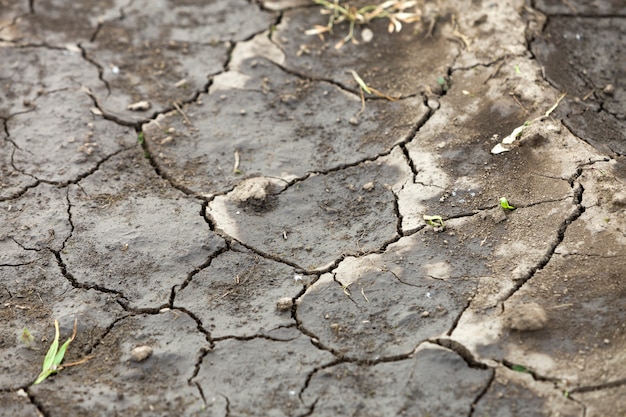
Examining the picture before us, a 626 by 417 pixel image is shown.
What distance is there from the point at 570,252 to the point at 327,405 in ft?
4.13

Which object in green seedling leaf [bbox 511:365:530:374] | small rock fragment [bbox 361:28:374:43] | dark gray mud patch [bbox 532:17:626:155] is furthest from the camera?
small rock fragment [bbox 361:28:374:43]

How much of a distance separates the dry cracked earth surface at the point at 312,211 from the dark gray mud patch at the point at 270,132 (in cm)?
2

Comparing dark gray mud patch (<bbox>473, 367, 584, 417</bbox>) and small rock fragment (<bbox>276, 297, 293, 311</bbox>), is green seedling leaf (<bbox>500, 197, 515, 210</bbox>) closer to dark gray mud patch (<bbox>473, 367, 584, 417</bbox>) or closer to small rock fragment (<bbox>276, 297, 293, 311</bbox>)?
dark gray mud patch (<bbox>473, 367, 584, 417</bbox>)

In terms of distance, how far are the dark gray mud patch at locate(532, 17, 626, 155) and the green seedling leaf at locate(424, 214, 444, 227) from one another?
2.92 ft

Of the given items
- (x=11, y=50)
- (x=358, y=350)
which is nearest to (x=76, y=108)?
(x=11, y=50)

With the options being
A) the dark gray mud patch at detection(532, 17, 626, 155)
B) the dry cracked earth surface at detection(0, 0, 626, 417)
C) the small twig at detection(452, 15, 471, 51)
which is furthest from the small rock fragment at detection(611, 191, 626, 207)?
→ the small twig at detection(452, 15, 471, 51)

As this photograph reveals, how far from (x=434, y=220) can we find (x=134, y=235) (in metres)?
1.45

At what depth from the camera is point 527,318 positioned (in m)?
2.92

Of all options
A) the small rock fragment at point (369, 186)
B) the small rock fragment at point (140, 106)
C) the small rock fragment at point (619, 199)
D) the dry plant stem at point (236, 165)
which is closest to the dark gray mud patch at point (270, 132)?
the dry plant stem at point (236, 165)

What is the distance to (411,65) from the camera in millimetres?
4484

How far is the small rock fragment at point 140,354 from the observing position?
3029 mm

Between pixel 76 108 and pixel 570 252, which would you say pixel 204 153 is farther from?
pixel 570 252

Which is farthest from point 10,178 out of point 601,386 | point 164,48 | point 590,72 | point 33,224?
point 590,72

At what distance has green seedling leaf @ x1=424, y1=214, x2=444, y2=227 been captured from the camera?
11.4ft
